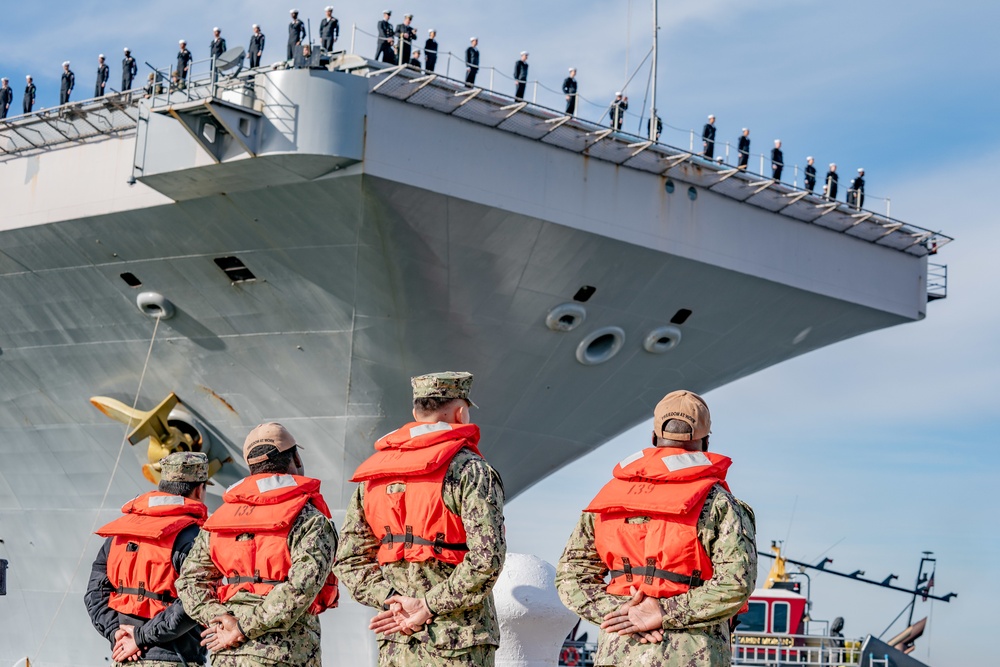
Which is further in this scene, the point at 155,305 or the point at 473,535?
the point at 155,305

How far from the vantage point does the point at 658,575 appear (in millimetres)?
4062

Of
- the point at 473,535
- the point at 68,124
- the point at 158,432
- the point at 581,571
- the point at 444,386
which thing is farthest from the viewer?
the point at 158,432

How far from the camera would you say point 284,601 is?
4.96 metres

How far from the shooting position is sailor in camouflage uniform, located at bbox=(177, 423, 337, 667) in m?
5.02

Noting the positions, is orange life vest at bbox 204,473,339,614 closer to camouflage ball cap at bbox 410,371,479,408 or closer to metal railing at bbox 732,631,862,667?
camouflage ball cap at bbox 410,371,479,408

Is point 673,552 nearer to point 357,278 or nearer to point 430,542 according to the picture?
point 430,542

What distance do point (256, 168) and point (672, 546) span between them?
9.28 meters

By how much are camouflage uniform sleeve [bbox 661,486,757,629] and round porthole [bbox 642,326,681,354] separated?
39.3 ft

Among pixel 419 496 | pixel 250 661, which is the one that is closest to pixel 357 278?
pixel 250 661

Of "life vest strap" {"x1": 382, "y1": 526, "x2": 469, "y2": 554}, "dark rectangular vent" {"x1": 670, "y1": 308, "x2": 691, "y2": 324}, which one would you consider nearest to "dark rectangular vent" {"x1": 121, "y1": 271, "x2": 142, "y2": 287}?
"dark rectangular vent" {"x1": 670, "y1": 308, "x2": 691, "y2": 324}

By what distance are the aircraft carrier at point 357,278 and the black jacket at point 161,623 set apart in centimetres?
690

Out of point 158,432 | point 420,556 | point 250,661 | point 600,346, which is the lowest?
point 250,661

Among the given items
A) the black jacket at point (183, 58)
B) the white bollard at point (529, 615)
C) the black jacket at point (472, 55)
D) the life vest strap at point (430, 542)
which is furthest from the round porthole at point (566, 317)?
the life vest strap at point (430, 542)

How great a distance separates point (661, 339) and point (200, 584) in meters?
11.4
